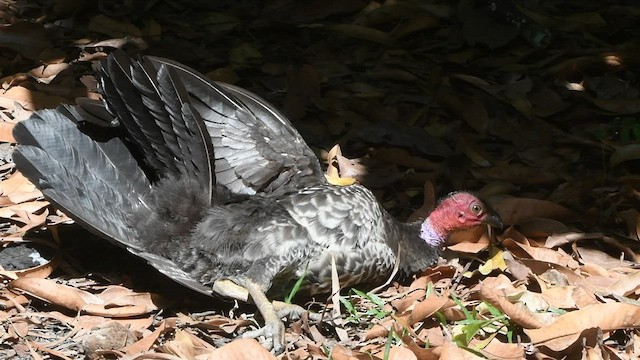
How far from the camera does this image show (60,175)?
3863 millimetres

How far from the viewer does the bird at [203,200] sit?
12.5 ft

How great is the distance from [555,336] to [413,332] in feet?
1.54

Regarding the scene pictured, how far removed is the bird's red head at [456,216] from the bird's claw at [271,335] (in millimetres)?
862

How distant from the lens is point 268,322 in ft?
11.7

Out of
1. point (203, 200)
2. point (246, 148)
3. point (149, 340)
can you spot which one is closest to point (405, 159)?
point (246, 148)

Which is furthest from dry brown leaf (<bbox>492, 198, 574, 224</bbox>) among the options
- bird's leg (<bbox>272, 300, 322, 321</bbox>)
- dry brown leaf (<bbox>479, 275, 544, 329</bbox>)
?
bird's leg (<bbox>272, 300, 322, 321</bbox>)

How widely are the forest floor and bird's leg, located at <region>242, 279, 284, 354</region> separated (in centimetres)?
7

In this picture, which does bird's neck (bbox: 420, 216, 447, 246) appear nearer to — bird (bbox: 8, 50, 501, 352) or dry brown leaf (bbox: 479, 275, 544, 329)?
bird (bbox: 8, 50, 501, 352)


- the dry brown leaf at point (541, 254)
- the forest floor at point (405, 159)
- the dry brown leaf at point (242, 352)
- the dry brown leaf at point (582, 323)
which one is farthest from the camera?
the dry brown leaf at point (541, 254)

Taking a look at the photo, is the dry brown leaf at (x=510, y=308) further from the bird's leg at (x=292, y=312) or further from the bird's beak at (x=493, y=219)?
the bird's leg at (x=292, y=312)

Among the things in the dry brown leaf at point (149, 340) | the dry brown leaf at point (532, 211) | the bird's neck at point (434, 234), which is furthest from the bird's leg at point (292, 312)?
the dry brown leaf at point (532, 211)

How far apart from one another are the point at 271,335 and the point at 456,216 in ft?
3.26

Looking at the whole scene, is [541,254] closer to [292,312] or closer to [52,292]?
[292,312]

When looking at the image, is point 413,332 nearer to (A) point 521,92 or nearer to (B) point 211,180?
(B) point 211,180
